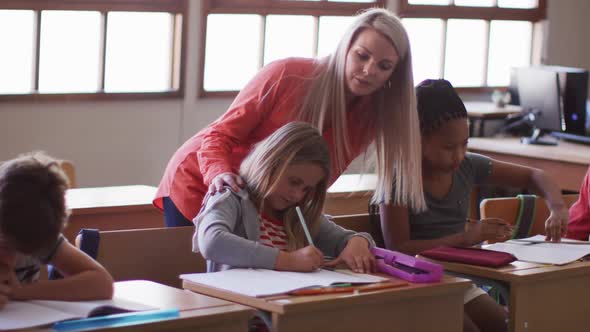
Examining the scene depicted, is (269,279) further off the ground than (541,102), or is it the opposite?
(541,102)

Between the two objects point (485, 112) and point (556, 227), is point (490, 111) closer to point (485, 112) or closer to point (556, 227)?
point (485, 112)

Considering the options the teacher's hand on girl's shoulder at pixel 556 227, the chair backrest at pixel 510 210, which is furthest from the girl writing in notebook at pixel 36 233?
the chair backrest at pixel 510 210

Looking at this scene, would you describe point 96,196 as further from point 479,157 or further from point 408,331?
point 408,331

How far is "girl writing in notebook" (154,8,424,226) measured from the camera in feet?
8.43

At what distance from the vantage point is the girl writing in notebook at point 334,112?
2.57 m

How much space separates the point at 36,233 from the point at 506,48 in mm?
6441

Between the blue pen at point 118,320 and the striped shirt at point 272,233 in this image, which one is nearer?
the blue pen at point 118,320

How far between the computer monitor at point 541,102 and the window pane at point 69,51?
2.55m

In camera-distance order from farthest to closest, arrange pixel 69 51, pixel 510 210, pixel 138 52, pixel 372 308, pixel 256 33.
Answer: pixel 256 33, pixel 138 52, pixel 69 51, pixel 510 210, pixel 372 308

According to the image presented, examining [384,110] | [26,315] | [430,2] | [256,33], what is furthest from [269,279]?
[430,2]

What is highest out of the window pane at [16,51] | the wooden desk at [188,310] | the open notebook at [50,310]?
the window pane at [16,51]

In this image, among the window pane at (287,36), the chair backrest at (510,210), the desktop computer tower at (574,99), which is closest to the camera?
the chair backrest at (510,210)

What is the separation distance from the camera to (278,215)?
2.55 m

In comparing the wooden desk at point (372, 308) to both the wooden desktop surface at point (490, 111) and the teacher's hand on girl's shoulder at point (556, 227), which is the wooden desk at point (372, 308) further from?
the wooden desktop surface at point (490, 111)
